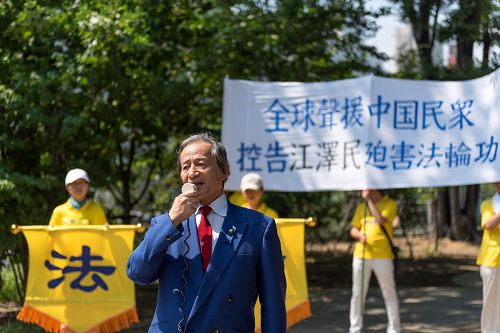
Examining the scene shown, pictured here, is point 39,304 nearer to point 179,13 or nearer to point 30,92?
point 30,92

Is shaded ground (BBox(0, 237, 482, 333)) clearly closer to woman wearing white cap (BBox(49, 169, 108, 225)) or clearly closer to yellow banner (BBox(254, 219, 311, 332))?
yellow banner (BBox(254, 219, 311, 332))

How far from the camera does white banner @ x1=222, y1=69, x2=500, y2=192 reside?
27.8ft

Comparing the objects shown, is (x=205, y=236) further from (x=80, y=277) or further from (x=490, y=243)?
→ (x=490, y=243)

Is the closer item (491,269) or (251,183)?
(251,183)

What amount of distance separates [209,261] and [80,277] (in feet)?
15.9

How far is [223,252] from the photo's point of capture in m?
3.37

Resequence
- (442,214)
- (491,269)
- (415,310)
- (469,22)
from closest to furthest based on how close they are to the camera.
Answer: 1. (491,269)
2. (415,310)
3. (469,22)
4. (442,214)

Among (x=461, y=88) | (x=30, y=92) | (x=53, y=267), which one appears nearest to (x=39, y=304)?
(x=53, y=267)

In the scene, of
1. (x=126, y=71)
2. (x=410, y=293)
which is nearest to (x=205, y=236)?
(x=126, y=71)

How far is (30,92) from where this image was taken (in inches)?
373

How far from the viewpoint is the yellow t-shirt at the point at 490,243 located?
8.12m

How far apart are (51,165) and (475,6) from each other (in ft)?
19.3

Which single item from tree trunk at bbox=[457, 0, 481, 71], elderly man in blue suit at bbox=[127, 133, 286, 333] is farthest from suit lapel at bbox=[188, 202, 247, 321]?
tree trunk at bbox=[457, 0, 481, 71]

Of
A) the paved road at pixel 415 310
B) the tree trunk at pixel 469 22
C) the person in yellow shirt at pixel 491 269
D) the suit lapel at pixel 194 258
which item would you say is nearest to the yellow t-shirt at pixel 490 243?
the person in yellow shirt at pixel 491 269
